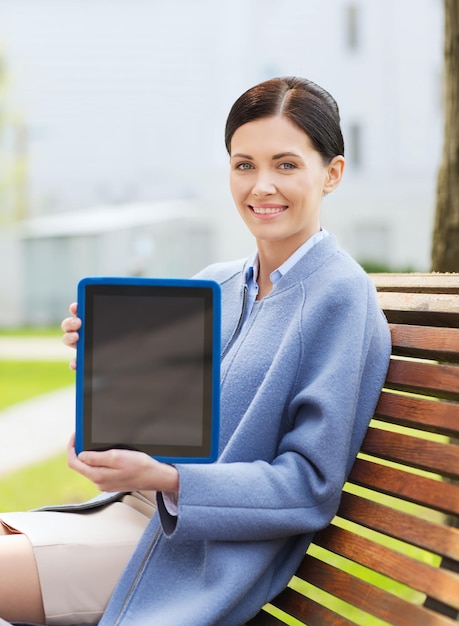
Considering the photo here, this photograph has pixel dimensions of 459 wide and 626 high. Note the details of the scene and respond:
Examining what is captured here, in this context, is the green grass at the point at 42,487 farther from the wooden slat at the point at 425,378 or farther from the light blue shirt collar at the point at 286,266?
the wooden slat at the point at 425,378

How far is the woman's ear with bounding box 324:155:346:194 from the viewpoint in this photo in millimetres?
2041

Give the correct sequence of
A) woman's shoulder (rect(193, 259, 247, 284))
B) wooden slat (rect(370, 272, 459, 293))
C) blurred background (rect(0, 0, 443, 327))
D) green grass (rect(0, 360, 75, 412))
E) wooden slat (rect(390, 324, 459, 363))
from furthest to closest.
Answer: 1. blurred background (rect(0, 0, 443, 327))
2. green grass (rect(0, 360, 75, 412))
3. woman's shoulder (rect(193, 259, 247, 284))
4. wooden slat (rect(370, 272, 459, 293))
5. wooden slat (rect(390, 324, 459, 363))

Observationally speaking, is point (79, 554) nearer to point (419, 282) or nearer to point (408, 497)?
point (408, 497)

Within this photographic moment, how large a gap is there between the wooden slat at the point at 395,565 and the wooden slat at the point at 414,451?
171mm

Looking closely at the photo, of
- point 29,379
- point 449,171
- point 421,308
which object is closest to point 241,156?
point 421,308

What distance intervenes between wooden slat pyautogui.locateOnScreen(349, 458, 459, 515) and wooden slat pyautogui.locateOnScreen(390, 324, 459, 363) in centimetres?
25

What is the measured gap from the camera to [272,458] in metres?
1.88

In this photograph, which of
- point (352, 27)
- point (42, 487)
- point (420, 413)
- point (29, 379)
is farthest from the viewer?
point (352, 27)

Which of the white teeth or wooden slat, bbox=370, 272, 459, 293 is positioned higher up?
the white teeth

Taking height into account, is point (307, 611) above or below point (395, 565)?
below

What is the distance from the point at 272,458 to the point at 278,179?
565 millimetres

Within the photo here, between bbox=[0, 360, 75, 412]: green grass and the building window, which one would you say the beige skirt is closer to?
bbox=[0, 360, 75, 412]: green grass

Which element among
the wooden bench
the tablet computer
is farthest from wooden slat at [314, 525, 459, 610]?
the tablet computer

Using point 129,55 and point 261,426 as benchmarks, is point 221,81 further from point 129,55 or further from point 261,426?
point 261,426
